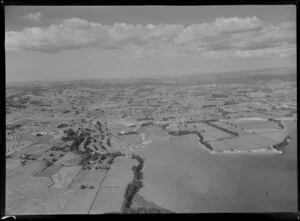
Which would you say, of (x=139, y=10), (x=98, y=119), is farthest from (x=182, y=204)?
(x=139, y=10)

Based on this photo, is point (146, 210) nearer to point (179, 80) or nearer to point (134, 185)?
point (134, 185)

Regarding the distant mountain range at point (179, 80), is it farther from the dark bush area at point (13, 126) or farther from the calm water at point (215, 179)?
the calm water at point (215, 179)

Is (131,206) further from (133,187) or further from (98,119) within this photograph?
(98,119)

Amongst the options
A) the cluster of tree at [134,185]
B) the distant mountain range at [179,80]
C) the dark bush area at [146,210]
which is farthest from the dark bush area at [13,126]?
the dark bush area at [146,210]

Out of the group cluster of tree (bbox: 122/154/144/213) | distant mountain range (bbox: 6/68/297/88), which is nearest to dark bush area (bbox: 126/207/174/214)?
cluster of tree (bbox: 122/154/144/213)

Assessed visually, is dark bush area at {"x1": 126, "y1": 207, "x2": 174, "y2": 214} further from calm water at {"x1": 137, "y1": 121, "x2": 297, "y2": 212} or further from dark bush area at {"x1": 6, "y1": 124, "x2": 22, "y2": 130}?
dark bush area at {"x1": 6, "y1": 124, "x2": 22, "y2": 130}

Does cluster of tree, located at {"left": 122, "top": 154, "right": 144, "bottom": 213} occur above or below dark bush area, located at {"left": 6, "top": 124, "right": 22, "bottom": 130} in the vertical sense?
below
